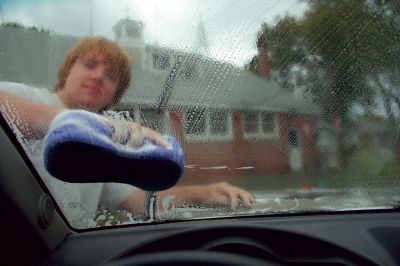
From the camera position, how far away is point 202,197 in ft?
7.64

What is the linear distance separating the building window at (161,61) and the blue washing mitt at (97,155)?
31 centimetres

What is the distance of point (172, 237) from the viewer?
224 cm

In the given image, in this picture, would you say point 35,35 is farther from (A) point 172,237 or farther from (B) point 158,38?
(A) point 172,237

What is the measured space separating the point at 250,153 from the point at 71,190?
845 millimetres

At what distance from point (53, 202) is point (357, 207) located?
4.92ft

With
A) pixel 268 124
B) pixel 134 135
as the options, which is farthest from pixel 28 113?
pixel 268 124

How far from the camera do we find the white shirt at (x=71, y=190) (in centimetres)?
202

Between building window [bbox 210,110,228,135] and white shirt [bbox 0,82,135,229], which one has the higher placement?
building window [bbox 210,110,228,135]

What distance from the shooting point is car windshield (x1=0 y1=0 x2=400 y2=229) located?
1.96 metres

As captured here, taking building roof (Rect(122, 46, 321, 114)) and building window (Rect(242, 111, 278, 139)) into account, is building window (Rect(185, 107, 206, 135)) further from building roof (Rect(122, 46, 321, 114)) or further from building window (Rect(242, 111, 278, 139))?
building window (Rect(242, 111, 278, 139))

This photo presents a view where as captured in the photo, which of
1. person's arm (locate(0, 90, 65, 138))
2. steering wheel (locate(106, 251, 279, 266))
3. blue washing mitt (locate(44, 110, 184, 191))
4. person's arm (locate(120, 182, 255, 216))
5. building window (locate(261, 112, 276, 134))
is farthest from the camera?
person's arm (locate(120, 182, 255, 216))

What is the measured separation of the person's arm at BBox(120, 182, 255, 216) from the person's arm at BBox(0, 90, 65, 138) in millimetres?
553

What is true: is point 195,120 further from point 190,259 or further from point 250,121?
point 190,259

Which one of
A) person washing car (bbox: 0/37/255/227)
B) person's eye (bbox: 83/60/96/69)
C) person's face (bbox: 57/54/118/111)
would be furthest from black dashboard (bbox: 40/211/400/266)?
person's eye (bbox: 83/60/96/69)
